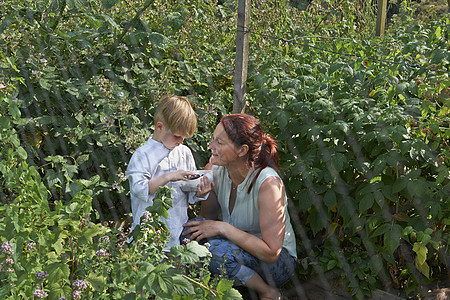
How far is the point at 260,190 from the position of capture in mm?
2684

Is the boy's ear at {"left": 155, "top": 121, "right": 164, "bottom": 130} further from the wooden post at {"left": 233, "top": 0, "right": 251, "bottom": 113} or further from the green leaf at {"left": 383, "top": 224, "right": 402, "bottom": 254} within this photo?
the green leaf at {"left": 383, "top": 224, "right": 402, "bottom": 254}

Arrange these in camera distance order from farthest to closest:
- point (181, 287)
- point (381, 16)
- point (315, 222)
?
point (381, 16)
point (315, 222)
point (181, 287)

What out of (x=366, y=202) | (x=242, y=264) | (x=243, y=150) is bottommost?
(x=242, y=264)

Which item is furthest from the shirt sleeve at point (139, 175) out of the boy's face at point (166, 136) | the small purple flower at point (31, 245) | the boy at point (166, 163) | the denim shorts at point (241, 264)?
the small purple flower at point (31, 245)

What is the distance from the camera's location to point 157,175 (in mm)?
2783

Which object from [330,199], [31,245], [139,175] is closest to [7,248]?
[31,245]

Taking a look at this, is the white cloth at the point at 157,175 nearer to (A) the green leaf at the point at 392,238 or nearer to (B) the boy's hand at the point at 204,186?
(B) the boy's hand at the point at 204,186

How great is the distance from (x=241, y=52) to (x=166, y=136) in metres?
0.73

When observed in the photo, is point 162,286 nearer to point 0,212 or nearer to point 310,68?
point 0,212

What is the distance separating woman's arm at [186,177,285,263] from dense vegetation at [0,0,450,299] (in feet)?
0.75

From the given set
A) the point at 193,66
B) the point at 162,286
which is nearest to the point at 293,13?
the point at 193,66

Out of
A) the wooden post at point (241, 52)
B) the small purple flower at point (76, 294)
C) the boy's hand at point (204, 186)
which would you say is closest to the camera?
the small purple flower at point (76, 294)

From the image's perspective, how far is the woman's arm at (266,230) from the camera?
2621mm

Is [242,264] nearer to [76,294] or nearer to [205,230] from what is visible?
[205,230]
